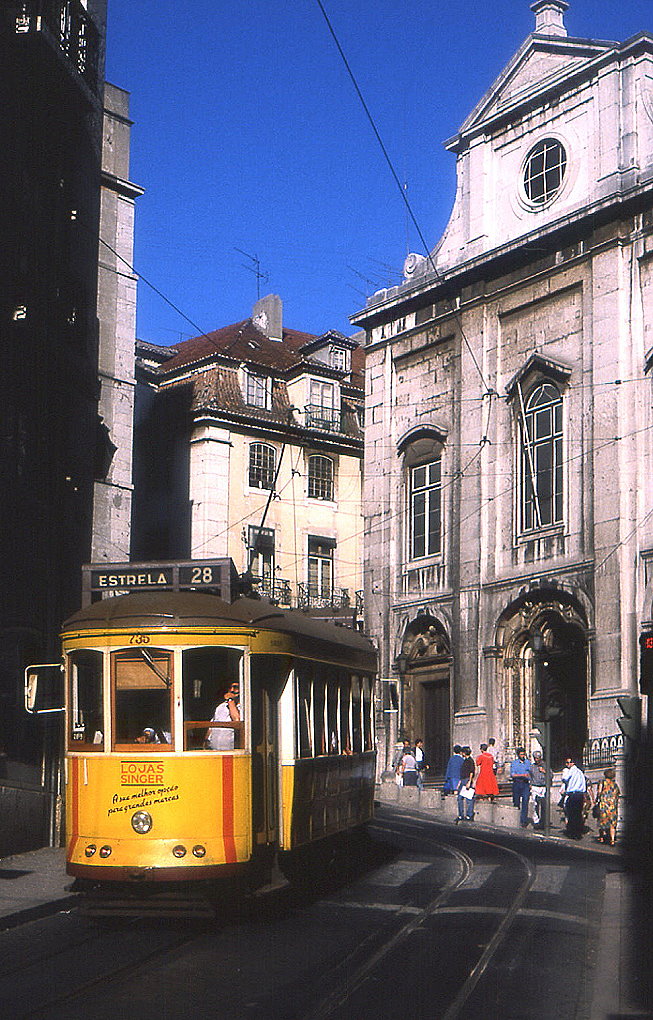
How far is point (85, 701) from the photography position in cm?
1279

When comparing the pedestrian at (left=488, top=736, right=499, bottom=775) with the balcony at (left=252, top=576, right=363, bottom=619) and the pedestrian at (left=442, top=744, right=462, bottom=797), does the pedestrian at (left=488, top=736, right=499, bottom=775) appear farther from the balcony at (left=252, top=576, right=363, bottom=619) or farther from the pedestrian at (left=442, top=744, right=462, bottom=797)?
the balcony at (left=252, top=576, right=363, bottom=619)

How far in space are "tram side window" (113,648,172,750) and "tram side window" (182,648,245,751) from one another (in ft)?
0.61

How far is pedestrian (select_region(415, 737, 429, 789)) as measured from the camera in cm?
3471

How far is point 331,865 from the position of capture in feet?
54.6

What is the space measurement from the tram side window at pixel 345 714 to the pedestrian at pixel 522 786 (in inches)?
472

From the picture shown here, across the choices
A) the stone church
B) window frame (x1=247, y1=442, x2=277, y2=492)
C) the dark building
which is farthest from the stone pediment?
the dark building

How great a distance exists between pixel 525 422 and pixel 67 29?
53.0 ft

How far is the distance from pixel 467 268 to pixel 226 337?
1840 cm

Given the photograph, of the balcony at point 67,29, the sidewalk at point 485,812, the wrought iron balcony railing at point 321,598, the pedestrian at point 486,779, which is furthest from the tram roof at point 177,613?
the wrought iron balcony railing at point 321,598

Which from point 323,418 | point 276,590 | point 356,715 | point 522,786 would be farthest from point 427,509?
point 356,715

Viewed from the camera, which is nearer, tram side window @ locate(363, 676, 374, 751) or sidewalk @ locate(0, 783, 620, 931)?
sidewalk @ locate(0, 783, 620, 931)

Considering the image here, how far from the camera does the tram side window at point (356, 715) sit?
17.3m

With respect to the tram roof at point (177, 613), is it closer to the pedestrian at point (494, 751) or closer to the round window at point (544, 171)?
the pedestrian at point (494, 751)

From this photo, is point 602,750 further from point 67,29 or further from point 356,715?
point 67,29
